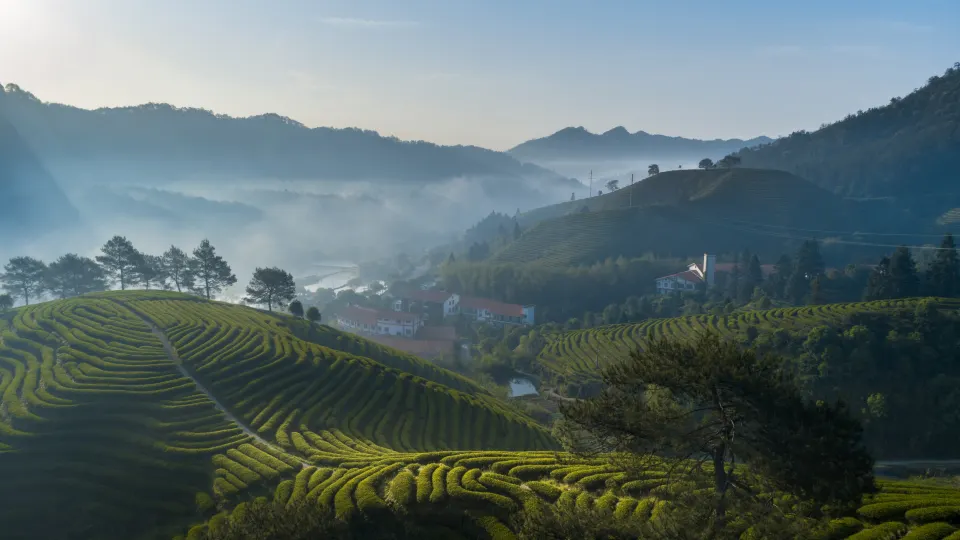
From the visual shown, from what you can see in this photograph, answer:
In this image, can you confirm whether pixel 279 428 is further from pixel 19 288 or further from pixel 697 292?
pixel 697 292

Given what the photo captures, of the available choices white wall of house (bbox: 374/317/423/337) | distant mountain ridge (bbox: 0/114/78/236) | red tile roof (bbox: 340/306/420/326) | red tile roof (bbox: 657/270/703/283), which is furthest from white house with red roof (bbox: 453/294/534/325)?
distant mountain ridge (bbox: 0/114/78/236)

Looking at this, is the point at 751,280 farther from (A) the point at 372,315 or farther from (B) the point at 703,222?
(A) the point at 372,315

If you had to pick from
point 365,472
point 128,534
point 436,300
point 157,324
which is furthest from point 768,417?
point 436,300

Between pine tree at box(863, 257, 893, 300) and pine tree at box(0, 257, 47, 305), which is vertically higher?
pine tree at box(0, 257, 47, 305)

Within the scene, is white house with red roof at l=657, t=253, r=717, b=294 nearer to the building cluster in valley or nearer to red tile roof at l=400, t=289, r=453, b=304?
the building cluster in valley

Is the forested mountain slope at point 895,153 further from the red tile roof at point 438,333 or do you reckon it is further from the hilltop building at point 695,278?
the red tile roof at point 438,333

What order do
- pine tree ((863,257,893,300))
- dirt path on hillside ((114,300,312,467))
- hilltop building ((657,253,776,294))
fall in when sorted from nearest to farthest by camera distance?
dirt path on hillside ((114,300,312,467))
pine tree ((863,257,893,300))
hilltop building ((657,253,776,294))

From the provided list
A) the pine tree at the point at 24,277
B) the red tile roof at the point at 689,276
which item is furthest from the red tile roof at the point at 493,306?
the pine tree at the point at 24,277
